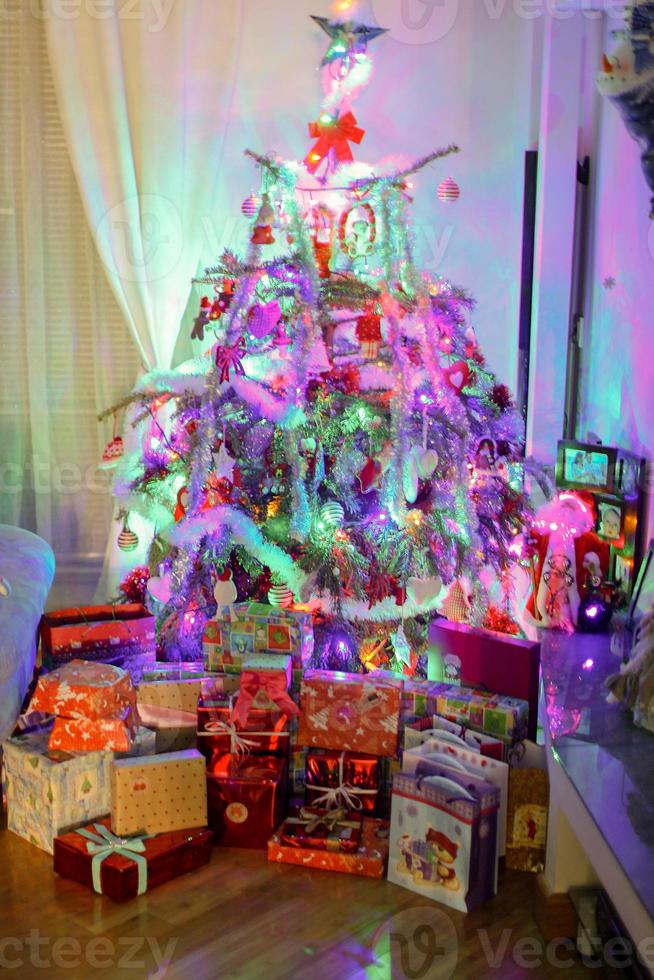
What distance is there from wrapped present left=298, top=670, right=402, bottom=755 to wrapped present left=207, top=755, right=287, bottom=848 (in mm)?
160

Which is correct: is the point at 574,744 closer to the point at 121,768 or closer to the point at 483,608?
the point at 483,608

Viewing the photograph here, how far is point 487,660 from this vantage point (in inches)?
114

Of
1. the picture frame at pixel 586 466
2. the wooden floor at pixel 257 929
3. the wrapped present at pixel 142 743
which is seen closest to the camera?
the wooden floor at pixel 257 929

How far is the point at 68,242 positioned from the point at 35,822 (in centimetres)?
251

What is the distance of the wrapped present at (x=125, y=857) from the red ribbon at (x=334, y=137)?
2111mm

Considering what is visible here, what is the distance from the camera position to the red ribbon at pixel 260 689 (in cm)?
276

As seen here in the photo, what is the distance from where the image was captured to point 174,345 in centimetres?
427

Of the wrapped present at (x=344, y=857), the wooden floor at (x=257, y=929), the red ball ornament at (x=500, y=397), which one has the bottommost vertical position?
the wooden floor at (x=257, y=929)

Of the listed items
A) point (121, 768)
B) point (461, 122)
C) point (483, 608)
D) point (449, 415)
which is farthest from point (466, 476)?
point (461, 122)

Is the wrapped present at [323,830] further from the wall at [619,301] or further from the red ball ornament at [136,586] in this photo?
the wall at [619,301]

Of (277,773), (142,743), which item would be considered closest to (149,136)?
(142,743)

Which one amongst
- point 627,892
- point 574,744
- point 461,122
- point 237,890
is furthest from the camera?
point 461,122

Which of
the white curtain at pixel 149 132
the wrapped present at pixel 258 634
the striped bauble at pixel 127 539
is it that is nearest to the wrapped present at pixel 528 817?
the wrapped present at pixel 258 634

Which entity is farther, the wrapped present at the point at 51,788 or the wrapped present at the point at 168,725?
the wrapped present at the point at 168,725
